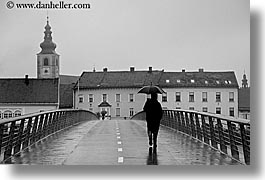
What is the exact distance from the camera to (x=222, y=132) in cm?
1508

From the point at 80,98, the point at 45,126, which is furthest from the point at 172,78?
the point at 45,126

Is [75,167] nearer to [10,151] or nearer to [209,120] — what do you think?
[10,151]

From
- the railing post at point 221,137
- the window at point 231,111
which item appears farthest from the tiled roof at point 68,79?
the window at point 231,111

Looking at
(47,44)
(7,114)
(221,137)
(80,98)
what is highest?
(47,44)

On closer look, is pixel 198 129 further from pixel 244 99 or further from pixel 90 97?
pixel 244 99

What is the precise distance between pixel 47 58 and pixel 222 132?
3942 mm

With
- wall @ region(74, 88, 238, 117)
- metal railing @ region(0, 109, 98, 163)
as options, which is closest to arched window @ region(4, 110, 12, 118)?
metal railing @ region(0, 109, 98, 163)

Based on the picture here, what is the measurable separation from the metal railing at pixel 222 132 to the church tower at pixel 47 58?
3.56 meters

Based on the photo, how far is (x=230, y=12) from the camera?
47.9 feet

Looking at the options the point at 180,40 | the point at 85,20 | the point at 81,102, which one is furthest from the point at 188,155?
the point at 81,102

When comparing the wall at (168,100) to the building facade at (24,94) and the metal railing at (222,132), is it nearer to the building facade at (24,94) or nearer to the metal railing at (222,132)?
the metal railing at (222,132)

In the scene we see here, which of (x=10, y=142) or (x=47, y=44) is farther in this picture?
(x=47, y=44)

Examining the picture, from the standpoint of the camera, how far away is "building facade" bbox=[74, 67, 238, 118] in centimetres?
1603

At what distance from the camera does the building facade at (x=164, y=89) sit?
1603 centimetres
